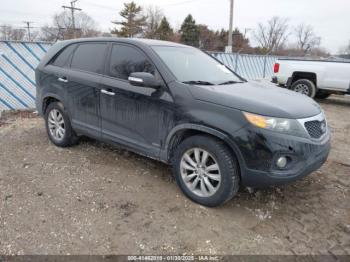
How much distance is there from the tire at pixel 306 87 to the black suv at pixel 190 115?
6745mm

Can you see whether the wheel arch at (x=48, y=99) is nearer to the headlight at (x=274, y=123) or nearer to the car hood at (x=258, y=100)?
the car hood at (x=258, y=100)

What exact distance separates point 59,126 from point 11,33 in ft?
181

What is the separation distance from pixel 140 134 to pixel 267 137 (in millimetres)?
1541

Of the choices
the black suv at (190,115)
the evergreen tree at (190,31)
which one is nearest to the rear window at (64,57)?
the black suv at (190,115)

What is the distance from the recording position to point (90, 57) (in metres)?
4.35

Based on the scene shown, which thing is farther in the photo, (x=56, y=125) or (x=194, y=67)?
(x=56, y=125)

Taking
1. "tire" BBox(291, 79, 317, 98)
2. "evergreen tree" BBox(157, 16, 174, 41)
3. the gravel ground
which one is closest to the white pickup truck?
"tire" BBox(291, 79, 317, 98)

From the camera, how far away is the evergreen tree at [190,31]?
165 feet

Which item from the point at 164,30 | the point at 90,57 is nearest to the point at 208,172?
the point at 90,57

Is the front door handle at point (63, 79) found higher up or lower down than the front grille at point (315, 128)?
higher up

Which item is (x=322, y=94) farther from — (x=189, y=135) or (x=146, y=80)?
(x=146, y=80)

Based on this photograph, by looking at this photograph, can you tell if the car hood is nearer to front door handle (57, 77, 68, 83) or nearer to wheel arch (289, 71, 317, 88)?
front door handle (57, 77, 68, 83)

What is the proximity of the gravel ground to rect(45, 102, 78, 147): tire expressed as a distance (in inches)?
12.0

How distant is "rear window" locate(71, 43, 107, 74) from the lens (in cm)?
420
